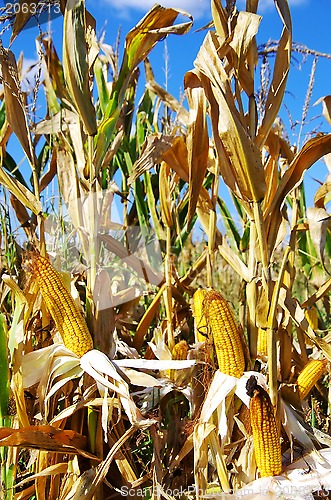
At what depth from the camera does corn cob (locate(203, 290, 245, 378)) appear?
6.01 ft

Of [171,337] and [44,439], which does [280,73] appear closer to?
[171,337]

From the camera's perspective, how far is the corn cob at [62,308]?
189 centimetres

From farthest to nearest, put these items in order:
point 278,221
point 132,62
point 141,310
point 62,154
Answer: point 141,310, point 62,154, point 132,62, point 278,221

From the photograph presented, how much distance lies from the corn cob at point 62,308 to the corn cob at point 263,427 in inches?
24.4

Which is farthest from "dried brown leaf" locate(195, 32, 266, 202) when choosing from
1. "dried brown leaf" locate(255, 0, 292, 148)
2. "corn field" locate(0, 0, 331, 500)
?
"dried brown leaf" locate(255, 0, 292, 148)

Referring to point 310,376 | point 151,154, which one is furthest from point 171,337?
point 151,154

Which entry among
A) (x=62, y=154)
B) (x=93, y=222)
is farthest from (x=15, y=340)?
(x=62, y=154)

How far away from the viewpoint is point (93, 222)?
1.99m

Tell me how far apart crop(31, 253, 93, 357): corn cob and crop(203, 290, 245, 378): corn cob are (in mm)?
460

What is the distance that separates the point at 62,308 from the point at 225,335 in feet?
1.89

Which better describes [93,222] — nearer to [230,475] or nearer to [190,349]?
[190,349]

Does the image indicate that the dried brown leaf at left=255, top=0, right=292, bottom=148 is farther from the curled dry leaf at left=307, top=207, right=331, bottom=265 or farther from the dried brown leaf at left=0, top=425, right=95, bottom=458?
the dried brown leaf at left=0, top=425, right=95, bottom=458

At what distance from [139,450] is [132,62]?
1642 millimetres

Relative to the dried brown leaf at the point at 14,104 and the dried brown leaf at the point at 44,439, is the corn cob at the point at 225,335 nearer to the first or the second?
the dried brown leaf at the point at 44,439
